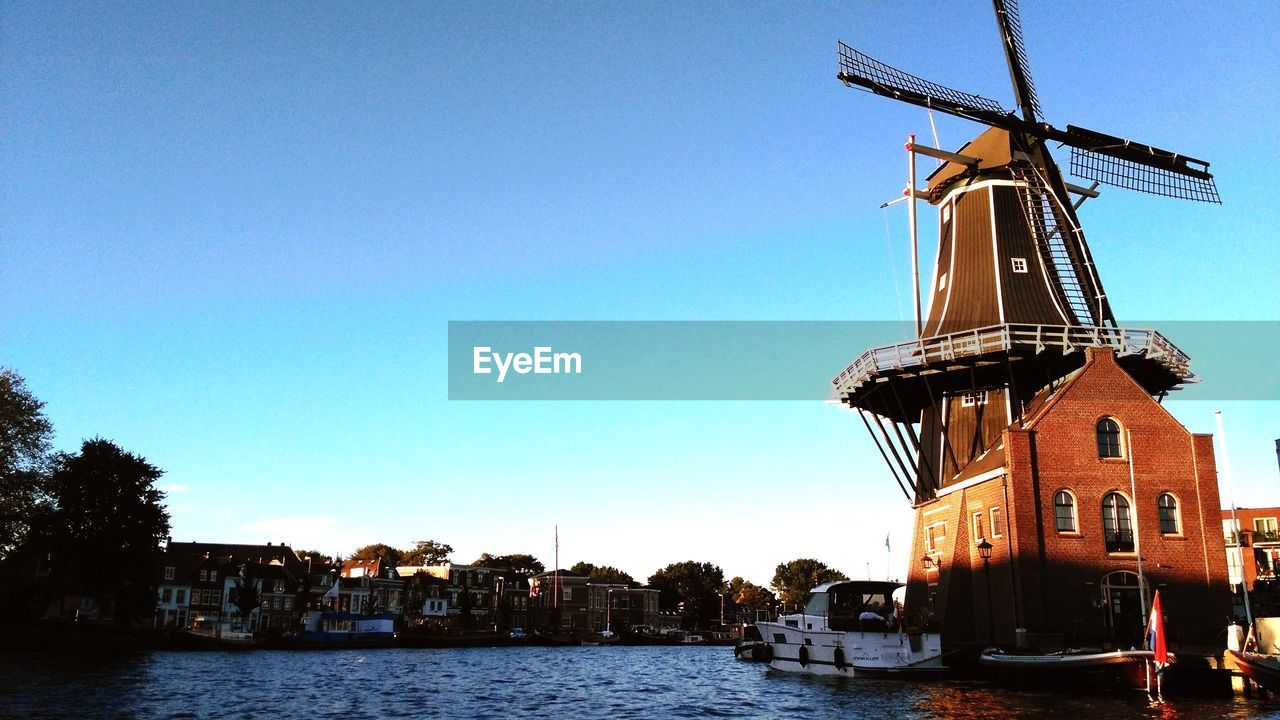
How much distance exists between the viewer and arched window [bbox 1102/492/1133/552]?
38344mm

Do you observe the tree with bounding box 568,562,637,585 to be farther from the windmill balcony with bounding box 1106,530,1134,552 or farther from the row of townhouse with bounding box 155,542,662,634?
the windmill balcony with bounding box 1106,530,1134,552

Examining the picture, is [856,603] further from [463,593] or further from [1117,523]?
[463,593]

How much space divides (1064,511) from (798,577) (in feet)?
420

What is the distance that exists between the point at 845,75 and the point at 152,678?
41.8 meters

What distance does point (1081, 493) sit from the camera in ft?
127

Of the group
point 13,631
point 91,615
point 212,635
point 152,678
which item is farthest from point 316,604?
point 152,678

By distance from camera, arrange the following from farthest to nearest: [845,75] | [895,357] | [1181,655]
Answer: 1. [845,75]
2. [895,357]
3. [1181,655]

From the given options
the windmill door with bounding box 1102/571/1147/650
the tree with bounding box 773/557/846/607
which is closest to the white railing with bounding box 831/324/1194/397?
the windmill door with bounding box 1102/571/1147/650

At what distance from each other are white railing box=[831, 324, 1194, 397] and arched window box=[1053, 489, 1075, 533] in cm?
598

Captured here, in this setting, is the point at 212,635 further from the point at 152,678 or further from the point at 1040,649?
the point at 1040,649

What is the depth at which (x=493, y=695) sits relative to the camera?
122ft

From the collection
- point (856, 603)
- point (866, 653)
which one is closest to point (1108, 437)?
point (856, 603)

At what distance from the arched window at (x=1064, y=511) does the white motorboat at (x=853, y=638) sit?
659 cm

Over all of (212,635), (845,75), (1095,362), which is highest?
(845,75)
